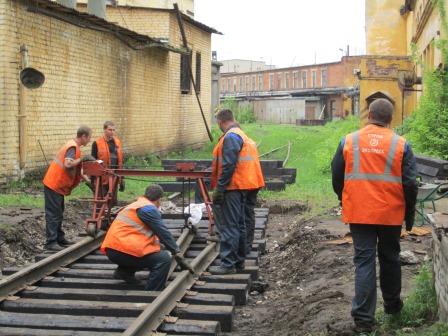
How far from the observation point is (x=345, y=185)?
5344mm

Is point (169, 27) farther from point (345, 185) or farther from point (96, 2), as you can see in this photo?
point (345, 185)

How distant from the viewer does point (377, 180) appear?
521 centimetres

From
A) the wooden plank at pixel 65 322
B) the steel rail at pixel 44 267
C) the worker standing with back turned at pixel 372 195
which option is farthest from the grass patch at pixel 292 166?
the worker standing with back turned at pixel 372 195

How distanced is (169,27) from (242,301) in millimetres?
18730

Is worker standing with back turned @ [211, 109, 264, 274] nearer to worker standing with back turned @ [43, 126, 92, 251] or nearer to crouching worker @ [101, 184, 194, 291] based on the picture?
crouching worker @ [101, 184, 194, 291]

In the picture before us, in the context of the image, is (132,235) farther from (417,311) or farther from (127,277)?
(417,311)

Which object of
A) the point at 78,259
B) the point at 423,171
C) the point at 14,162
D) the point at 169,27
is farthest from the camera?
the point at 169,27

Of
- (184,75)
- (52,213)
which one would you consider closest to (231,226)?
(52,213)

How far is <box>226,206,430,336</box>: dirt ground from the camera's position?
612 centimetres

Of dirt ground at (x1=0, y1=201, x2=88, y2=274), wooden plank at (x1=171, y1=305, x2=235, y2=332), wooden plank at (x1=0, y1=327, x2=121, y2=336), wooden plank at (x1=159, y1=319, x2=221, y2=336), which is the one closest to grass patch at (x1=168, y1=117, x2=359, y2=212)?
dirt ground at (x1=0, y1=201, x2=88, y2=274)

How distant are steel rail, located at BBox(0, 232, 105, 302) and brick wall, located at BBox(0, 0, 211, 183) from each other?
17.7 feet

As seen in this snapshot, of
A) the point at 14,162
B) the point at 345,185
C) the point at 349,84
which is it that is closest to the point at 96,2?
the point at 14,162

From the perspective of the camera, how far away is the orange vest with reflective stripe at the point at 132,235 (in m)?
6.64

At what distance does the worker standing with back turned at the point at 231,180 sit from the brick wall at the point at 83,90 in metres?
7.28
